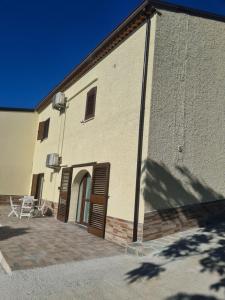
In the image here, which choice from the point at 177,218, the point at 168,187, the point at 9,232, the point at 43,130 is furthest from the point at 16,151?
the point at 177,218

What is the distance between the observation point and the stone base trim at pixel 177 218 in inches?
295

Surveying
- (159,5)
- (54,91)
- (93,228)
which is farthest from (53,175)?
(159,5)

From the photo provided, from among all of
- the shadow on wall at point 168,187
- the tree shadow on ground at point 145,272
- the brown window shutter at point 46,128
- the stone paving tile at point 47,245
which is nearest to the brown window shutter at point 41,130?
the brown window shutter at point 46,128

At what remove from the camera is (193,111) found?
28.9 ft

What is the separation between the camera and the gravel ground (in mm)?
4785

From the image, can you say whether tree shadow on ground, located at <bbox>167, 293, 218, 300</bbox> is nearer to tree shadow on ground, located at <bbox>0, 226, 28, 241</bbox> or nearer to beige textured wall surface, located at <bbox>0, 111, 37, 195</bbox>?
tree shadow on ground, located at <bbox>0, 226, 28, 241</bbox>

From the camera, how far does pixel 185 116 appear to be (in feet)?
28.2

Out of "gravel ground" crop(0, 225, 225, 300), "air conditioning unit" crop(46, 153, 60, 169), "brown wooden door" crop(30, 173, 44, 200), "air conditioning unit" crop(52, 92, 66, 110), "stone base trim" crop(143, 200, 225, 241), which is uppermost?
"air conditioning unit" crop(52, 92, 66, 110)

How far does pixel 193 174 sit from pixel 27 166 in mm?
12435

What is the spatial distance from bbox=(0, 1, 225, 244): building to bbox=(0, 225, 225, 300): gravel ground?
4.70 ft

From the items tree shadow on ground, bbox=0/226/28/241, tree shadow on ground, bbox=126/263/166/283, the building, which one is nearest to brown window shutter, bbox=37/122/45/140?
the building

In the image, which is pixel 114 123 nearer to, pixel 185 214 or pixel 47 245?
pixel 185 214

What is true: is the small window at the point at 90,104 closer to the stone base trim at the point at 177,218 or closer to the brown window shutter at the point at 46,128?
the stone base trim at the point at 177,218

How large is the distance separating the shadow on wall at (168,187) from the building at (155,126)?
0.08ft
